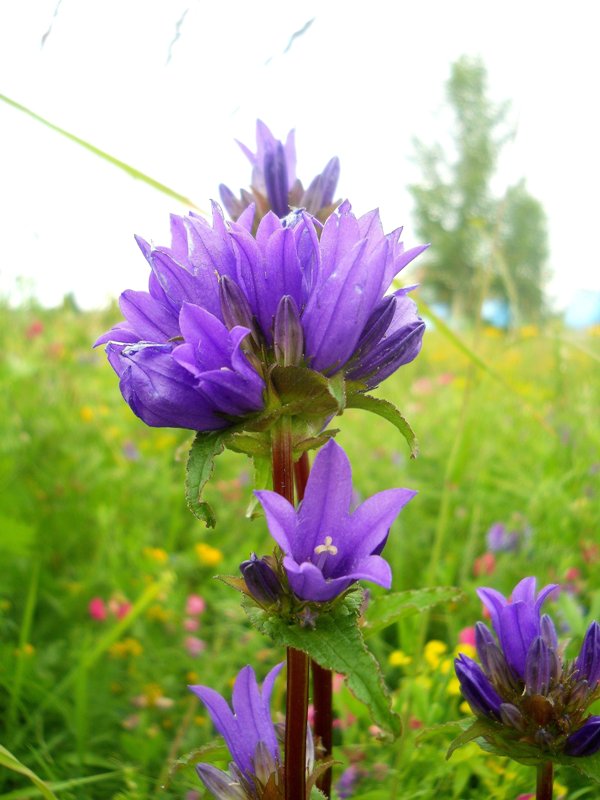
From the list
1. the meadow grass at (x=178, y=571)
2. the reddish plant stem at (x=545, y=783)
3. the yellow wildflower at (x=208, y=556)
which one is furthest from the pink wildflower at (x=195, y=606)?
the reddish plant stem at (x=545, y=783)

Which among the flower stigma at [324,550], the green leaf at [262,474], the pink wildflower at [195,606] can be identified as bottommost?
the pink wildflower at [195,606]

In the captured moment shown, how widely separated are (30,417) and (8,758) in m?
2.18

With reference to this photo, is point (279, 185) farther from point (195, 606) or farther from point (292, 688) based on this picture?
point (195, 606)

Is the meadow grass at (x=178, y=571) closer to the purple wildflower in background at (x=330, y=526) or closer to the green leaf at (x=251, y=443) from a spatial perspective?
the green leaf at (x=251, y=443)

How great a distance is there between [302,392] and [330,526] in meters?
0.16

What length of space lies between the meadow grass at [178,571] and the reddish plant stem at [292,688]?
146 millimetres

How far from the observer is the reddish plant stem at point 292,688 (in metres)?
0.89

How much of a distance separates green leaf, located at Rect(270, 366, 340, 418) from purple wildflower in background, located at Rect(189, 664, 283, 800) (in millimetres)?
378

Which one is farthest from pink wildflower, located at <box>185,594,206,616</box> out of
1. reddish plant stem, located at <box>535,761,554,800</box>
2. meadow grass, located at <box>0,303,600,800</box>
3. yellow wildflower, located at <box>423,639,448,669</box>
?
reddish plant stem, located at <box>535,761,554,800</box>

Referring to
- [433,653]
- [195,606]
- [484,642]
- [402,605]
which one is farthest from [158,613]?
[484,642]

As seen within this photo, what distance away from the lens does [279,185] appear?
1.28 m

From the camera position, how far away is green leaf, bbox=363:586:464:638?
1.01 metres

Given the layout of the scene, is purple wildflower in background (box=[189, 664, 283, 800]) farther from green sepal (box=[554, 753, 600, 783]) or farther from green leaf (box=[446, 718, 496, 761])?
green sepal (box=[554, 753, 600, 783])

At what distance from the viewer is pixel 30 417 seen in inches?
115
